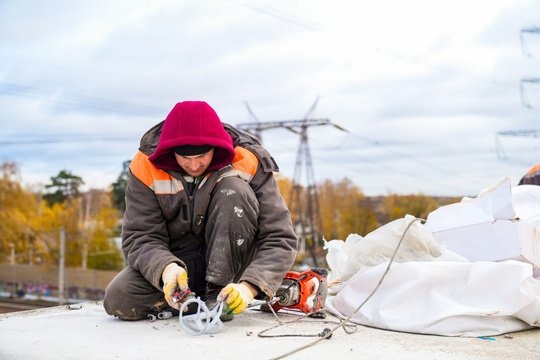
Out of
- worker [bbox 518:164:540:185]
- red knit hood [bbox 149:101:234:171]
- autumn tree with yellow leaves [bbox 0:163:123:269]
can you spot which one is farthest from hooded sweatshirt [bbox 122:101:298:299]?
autumn tree with yellow leaves [bbox 0:163:123:269]

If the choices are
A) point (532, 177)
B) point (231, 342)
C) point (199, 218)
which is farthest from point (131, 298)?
point (532, 177)

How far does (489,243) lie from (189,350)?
170 cm

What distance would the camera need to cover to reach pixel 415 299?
290cm

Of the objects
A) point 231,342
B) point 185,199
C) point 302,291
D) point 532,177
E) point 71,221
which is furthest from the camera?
point 71,221

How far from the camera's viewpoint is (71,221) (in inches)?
1927

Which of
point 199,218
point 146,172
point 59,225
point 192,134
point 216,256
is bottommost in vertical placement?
point 59,225

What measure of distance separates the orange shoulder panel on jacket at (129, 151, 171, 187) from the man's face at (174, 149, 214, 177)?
0.10 metres

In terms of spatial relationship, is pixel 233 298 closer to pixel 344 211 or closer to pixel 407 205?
pixel 407 205

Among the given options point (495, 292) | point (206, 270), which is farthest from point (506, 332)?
point (206, 270)

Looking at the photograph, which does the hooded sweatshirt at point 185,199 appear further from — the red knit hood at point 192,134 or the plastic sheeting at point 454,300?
the plastic sheeting at point 454,300

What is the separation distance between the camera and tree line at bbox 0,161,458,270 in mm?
49125

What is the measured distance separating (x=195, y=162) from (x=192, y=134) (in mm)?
111

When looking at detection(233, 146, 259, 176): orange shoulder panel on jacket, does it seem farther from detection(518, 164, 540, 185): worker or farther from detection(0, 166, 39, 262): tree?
detection(0, 166, 39, 262): tree

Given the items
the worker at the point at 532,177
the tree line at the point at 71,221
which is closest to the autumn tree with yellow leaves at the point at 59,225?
the tree line at the point at 71,221
